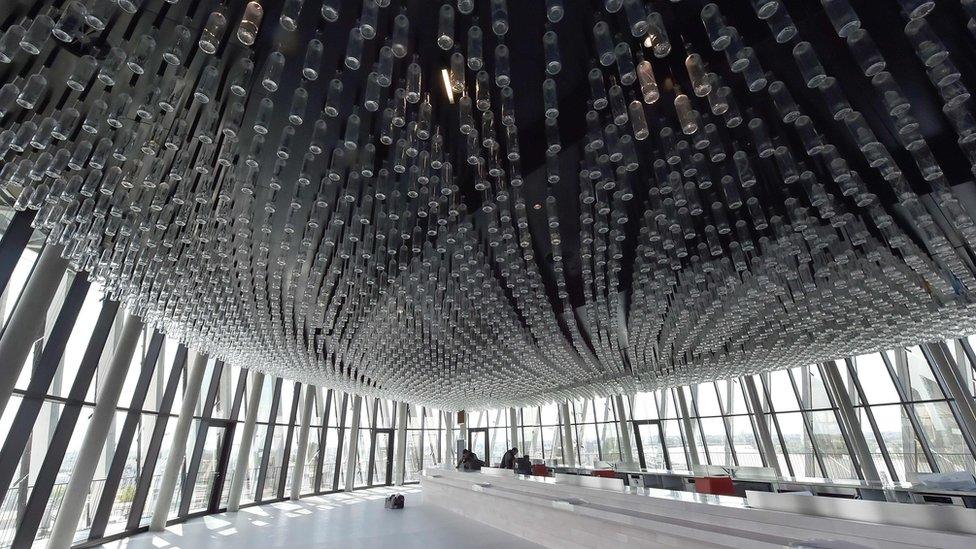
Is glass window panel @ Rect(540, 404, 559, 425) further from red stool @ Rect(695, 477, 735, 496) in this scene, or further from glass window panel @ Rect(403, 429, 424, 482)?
red stool @ Rect(695, 477, 735, 496)

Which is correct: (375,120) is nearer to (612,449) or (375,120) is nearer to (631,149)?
(631,149)

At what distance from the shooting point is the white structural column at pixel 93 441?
8609 millimetres

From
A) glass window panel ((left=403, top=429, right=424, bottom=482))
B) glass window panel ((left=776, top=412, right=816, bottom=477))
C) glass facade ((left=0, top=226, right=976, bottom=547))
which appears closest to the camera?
glass facade ((left=0, top=226, right=976, bottom=547))

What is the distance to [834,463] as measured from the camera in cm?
1628

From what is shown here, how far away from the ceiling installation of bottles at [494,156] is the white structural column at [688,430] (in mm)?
12373

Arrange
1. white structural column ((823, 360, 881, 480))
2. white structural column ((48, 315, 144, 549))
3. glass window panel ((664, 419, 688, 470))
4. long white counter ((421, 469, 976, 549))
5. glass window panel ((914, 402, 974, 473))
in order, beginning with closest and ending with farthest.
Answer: long white counter ((421, 469, 976, 549)), white structural column ((48, 315, 144, 549)), glass window panel ((914, 402, 974, 473)), white structural column ((823, 360, 881, 480)), glass window panel ((664, 419, 688, 470))

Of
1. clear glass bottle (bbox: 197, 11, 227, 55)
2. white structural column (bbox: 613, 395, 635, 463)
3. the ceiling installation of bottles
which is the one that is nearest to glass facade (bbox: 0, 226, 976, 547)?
white structural column (bbox: 613, 395, 635, 463)

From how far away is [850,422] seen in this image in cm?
1526

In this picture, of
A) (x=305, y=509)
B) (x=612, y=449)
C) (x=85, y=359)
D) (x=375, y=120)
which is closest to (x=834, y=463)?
(x=612, y=449)

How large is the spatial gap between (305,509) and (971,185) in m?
17.5

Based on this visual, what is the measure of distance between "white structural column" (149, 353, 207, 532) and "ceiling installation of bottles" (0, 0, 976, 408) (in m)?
5.13

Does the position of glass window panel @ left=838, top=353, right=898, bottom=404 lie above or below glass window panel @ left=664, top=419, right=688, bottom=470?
above

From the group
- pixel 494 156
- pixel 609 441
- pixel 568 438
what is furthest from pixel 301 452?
pixel 494 156

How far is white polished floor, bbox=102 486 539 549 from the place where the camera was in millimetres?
9586
